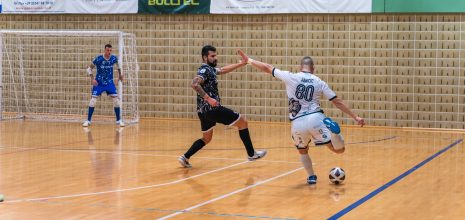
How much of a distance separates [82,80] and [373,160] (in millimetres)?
11674

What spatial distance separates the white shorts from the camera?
32.6 feet

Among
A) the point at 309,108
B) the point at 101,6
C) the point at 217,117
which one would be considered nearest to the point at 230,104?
the point at 101,6

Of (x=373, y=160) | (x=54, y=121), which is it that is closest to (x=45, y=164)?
(x=373, y=160)

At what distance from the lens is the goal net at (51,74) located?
2225cm

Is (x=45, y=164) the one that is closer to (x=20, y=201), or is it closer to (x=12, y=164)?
(x=12, y=164)

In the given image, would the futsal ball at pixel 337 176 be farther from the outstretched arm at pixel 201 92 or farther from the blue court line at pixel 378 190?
the outstretched arm at pixel 201 92

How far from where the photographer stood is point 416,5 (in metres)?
19.2

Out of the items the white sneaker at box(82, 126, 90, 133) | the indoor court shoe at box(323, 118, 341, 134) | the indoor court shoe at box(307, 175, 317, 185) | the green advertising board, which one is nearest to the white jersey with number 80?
the indoor court shoe at box(323, 118, 341, 134)

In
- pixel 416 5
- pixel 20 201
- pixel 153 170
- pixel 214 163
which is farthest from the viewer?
pixel 416 5

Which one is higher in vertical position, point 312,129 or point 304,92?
point 304,92

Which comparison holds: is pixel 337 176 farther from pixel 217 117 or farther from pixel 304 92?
pixel 217 117

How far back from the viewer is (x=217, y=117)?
11.7 meters

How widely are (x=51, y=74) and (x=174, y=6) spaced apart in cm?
438

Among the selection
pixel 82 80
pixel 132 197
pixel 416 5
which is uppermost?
pixel 416 5
